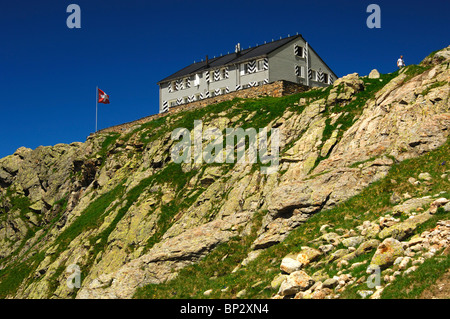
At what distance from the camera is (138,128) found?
2822 inches

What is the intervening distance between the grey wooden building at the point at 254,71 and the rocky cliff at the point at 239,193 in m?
13.6

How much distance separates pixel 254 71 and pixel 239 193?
36709mm

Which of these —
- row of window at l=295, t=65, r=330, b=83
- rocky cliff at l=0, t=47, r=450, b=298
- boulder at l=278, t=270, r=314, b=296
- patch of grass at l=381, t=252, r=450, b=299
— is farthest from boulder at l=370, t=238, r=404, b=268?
row of window at l=295, t=65, r=330, b=83

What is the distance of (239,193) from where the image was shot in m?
40.8

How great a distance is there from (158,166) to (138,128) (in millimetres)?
16242

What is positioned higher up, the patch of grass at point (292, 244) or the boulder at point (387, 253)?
the patch of grass at point (292, 244)

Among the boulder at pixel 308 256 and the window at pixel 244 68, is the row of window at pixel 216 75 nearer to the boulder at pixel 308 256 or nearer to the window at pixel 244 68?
the window at pixel 244 68

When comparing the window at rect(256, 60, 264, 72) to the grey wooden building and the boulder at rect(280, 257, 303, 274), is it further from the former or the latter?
the boulder at rect(280, 257, 303, 274)

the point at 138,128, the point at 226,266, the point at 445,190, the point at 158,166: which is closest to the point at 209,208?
the point at 226,266

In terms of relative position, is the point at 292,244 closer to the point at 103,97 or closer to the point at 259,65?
Answer: the point at 259,65

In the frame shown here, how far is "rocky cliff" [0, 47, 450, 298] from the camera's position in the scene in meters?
30.7

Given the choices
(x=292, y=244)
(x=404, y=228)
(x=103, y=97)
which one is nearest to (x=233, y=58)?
(x=103, y=97)

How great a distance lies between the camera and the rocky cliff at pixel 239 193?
30.7 meters

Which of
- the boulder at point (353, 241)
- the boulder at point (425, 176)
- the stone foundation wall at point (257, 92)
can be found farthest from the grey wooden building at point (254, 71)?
the boulder at point (353, 241)
